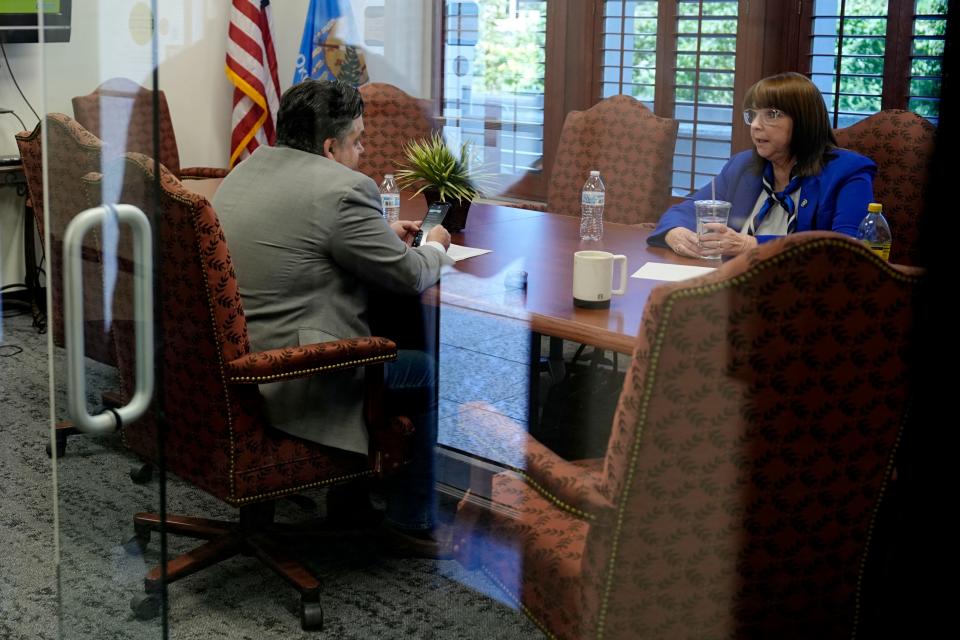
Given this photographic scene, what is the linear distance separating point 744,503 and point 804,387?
0.50 ft

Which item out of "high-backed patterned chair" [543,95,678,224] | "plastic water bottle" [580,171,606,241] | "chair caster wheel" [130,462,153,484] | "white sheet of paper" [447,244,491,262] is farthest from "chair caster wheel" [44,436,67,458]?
"plastic water bottle" [580,171,606,241]

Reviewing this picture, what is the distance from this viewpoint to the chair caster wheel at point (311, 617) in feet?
6.46

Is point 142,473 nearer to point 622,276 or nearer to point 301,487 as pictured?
point 301,487

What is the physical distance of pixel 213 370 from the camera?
1826mm

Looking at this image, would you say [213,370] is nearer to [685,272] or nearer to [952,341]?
[685,272]

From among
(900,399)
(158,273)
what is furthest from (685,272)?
(158,273)

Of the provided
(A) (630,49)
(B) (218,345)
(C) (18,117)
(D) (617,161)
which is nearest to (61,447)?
(B) (218,345)

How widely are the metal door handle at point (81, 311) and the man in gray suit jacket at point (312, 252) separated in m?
0.73

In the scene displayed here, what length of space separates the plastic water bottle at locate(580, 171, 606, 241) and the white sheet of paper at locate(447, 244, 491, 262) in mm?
281

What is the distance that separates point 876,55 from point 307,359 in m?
1.06

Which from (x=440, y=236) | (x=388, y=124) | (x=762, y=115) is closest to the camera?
(x=762, y=115)

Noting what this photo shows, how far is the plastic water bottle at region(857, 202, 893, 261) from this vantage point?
1132 millimetres

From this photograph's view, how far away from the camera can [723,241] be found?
1.88m

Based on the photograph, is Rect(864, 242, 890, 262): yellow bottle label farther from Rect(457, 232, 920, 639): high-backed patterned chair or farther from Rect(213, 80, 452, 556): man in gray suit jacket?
Rect(213, 80, 452, 556): man in gray suit jacket
